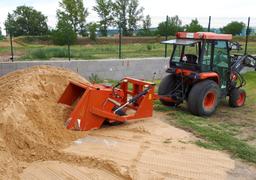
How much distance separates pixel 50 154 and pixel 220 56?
545 cm

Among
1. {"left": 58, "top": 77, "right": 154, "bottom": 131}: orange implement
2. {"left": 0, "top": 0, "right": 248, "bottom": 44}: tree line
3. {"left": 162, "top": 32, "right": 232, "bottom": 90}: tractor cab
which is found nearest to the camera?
{"left": 58, "top": 77, "right": 154, "bottom": 131}: orange implement

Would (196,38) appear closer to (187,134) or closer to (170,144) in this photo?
(187,134)

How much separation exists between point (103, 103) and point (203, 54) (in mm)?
3114

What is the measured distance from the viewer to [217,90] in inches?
371

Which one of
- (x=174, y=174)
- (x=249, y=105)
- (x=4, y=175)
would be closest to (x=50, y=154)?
(x=4, y=175)

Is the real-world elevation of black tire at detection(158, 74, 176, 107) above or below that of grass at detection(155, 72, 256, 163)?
above

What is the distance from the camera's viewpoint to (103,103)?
24.8ft

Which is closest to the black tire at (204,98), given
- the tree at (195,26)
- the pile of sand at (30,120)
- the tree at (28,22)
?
the pile of sand at (30,120)

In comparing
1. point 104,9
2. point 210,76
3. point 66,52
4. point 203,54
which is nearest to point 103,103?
point 203,54

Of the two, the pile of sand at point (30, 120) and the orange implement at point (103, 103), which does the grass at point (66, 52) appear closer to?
the pile of sand at point (30, 120)

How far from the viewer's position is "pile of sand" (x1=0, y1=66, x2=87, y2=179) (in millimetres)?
6148

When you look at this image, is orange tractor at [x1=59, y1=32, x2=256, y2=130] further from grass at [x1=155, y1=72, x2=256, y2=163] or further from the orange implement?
grass at [x1=155, y1=72, x2=256, y2=163]

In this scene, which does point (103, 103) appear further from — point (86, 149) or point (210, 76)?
point (210, 76)

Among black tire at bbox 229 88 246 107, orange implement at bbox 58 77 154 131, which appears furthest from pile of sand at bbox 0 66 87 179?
black tire at bbox 229 88 246 107
